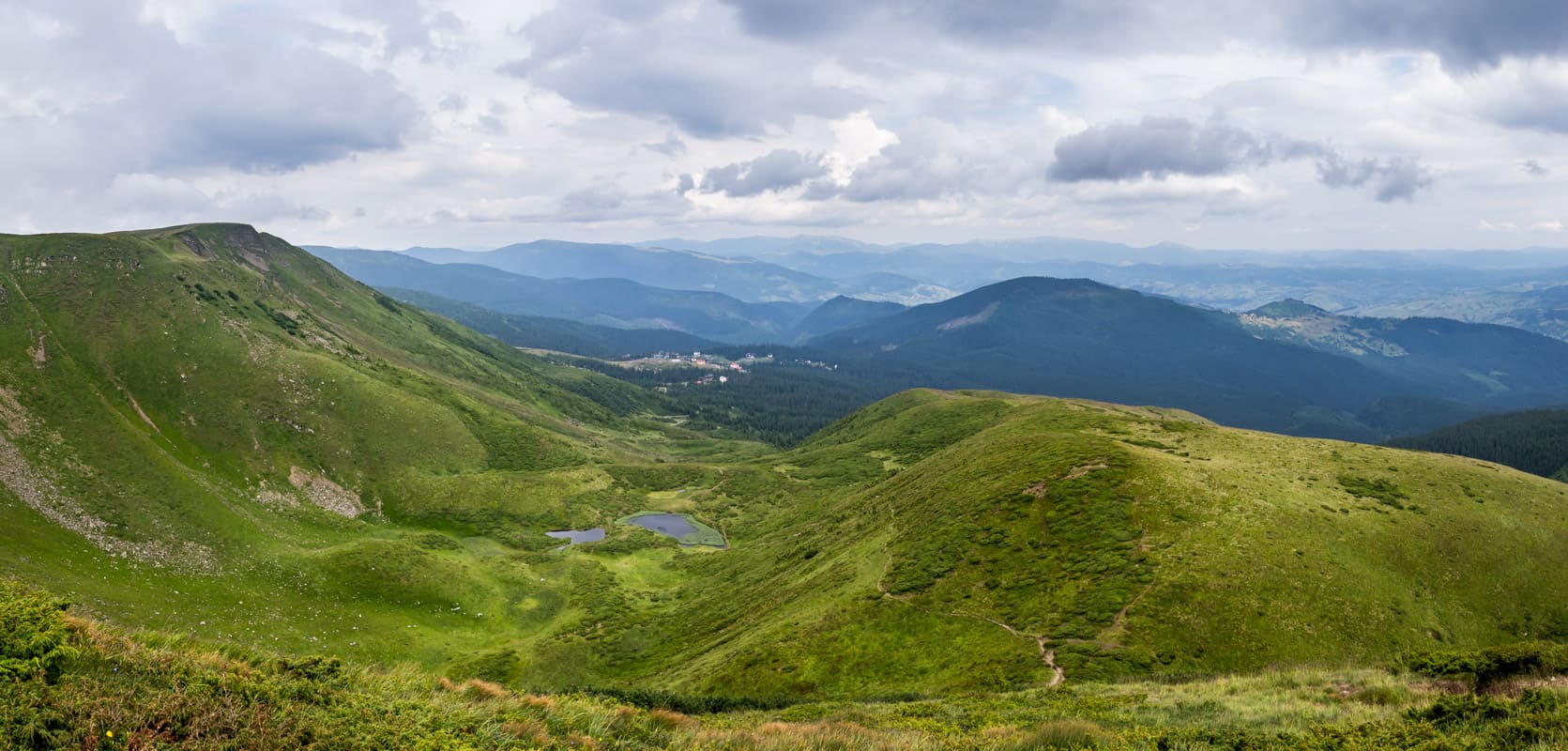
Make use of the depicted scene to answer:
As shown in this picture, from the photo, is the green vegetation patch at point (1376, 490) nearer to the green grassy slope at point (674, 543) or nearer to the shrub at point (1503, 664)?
the green grassy slope at point (674, 543)

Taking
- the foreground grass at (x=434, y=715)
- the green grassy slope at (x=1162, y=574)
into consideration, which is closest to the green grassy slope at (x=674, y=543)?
the green grassy slope at (x=1162, y=574)

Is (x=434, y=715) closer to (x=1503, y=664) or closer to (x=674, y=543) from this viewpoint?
(x=1503, y=664)

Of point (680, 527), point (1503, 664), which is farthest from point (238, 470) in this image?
point (1503, 664)

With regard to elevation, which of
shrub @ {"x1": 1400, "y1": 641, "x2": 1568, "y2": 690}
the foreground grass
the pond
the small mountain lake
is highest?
the foreground grass

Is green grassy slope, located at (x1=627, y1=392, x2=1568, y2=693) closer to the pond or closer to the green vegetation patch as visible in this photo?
the green vegetation patch

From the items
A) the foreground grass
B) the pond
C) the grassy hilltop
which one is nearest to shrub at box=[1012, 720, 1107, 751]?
the foreground grass

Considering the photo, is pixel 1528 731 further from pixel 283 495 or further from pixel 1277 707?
pixel 283 495
